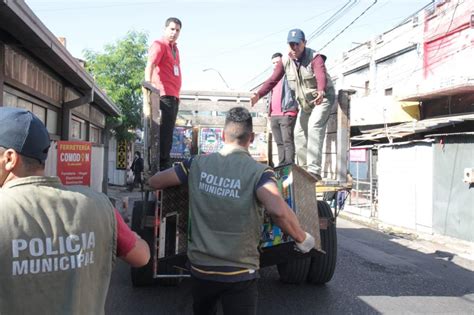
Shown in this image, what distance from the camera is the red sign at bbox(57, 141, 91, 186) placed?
639cm

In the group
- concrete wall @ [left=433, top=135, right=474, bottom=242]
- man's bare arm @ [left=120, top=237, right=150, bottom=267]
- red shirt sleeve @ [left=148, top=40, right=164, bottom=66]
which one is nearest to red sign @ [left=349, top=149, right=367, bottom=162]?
concrete wall @ [left=433, top=135, right=474, bottom=242]

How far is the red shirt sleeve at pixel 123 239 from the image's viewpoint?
1.89 metres

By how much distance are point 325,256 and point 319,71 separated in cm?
219

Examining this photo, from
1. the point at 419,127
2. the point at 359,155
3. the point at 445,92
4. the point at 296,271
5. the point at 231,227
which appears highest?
the point at 445,92

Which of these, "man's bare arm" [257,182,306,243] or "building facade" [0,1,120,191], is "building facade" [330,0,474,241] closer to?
"building facade" [0,1,120,191]

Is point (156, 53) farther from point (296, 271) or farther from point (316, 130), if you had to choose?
point (296, 271)

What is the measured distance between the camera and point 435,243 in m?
Result: 11.2

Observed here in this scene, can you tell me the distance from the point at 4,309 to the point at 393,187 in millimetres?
14141

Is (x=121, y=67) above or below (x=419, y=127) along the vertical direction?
above

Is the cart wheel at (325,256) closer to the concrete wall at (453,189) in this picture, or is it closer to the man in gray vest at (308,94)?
the man in gray vest at (308,94)

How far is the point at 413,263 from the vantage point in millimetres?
8258

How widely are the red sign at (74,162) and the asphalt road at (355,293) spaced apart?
1403 mm

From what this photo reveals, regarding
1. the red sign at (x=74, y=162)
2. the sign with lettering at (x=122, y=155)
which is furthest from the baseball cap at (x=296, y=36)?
the sign with lettering at (x=122, y=155)

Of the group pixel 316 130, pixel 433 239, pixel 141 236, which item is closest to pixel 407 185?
pixel 433 239
